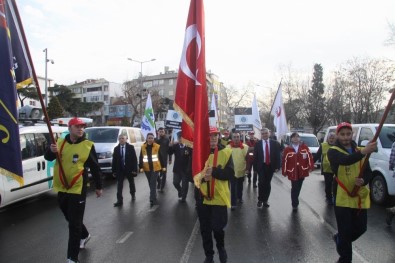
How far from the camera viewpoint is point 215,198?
478cm

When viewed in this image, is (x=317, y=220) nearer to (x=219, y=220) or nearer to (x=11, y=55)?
(x=219, y=220)

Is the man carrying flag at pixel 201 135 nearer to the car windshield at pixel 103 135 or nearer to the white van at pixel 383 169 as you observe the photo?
the white van at pixel 383 169

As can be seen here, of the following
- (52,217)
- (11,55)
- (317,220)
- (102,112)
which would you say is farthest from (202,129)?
(102,112)

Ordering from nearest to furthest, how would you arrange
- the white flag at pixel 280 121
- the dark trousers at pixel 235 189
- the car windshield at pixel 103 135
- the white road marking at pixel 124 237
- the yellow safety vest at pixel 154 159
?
the white road marking at pixel 124 237, the dark trousers at pixel 235 189, the yellow safety vest at pixel 154 159, the white flag at pixel 280 121, the car windshield at pixel 103 135

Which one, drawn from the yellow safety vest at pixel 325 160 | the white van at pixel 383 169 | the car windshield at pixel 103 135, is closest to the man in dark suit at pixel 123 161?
the yellow safety vest at pixel 325 160

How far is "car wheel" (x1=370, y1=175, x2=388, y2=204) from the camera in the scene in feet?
29.4

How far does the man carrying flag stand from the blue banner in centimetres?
196

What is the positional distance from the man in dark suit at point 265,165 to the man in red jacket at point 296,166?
0.25 m

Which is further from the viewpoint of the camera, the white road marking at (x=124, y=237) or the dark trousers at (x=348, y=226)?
the white road marking at (x=124, y=237)

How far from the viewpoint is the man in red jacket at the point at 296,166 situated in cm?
874

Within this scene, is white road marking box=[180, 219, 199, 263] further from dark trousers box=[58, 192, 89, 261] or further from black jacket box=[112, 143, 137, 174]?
black jacket box=[112, 143, 137, 174]

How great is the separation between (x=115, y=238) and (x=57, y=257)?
114cm

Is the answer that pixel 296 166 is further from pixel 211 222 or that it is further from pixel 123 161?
pixel 211 222

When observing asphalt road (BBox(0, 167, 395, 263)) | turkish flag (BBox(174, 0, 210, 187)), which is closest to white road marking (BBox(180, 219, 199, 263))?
asphalt road (BBox(0, 167, 395, 263))
